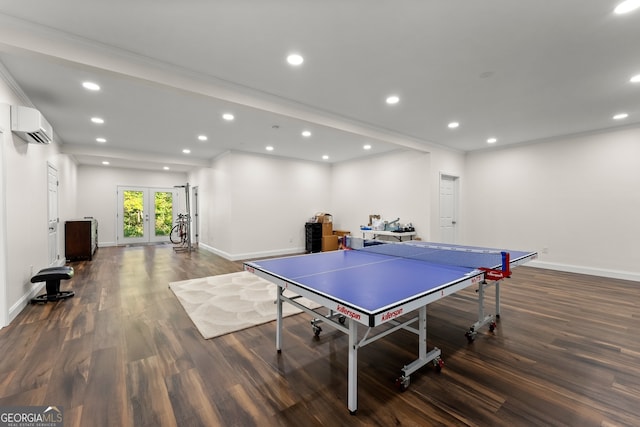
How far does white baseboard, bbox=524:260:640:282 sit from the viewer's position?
472 centimetres

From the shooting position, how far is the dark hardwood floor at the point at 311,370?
1.70 meters

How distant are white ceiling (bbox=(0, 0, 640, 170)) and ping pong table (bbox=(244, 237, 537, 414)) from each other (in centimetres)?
193

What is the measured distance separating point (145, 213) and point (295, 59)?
9.44m

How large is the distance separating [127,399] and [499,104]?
5.13 m

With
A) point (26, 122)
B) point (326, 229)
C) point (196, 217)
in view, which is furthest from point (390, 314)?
point (196, 217)

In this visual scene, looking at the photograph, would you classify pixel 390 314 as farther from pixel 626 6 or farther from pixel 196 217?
pixel 196 217

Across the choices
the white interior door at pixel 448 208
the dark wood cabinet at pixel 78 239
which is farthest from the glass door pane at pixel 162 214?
the white interior door at pixel 448 208

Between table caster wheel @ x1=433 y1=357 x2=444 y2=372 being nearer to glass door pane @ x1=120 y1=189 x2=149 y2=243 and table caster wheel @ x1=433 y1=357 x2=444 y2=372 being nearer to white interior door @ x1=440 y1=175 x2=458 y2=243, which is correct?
white interior door @ x1=440 y1=175 x2=458 y2=243

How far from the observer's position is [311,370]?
216 centimetres

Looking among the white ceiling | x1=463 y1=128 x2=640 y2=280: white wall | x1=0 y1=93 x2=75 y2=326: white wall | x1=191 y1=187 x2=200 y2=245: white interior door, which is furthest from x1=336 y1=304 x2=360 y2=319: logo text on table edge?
x1=191 y1=187 x2=200 y2=245: white interior door

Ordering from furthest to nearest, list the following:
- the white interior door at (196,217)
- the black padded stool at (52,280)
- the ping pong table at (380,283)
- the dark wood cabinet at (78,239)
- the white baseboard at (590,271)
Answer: the white interior door at (196,217) → the dark wood cabinet at (78,239) → the white baseboard at (590,271) → the black padded stool at (52,280) → the ping pong table at (380,283)

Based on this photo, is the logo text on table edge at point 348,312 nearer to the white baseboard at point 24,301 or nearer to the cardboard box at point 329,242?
the white baseboard at point 24,301

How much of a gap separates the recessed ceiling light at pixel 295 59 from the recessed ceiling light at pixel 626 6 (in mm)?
2441

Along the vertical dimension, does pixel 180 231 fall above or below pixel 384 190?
below
